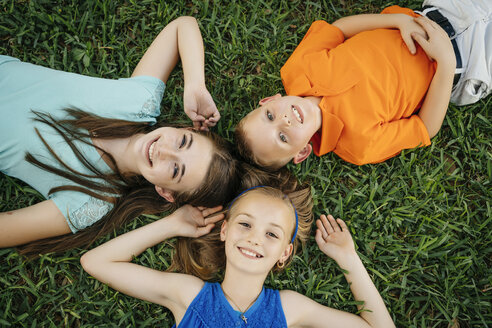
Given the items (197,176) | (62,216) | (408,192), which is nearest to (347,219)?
(408,192)

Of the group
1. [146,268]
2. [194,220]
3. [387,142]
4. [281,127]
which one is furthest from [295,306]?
[387,142]

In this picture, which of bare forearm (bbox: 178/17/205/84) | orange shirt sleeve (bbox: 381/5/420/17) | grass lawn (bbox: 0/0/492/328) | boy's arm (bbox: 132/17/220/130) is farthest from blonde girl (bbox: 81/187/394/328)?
orange shirt sleeve (bbox: 381/5/420/17)

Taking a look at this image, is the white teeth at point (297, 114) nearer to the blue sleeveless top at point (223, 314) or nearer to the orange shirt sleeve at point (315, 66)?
the orange shirt sleeve at point (315, 66)

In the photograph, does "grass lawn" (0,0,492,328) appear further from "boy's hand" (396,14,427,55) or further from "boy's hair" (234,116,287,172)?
"boy's hand" (396,14,427,55)

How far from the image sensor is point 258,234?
222 centimetres

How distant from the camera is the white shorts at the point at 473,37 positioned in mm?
2592

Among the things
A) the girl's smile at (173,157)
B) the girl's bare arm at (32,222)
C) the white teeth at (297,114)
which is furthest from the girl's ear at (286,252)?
the girl's bare arm at (32,222)

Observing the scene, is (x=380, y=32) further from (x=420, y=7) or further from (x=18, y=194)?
(x=18, y=194)

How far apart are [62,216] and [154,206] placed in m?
0.63

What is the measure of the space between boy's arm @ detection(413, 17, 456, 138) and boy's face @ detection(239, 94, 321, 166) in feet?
2.92

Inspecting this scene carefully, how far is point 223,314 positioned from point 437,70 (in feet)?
7.43

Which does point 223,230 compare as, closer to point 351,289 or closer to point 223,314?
point 223,314

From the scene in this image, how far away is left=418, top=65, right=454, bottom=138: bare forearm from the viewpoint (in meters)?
2.57

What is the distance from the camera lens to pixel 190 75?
2676mm
